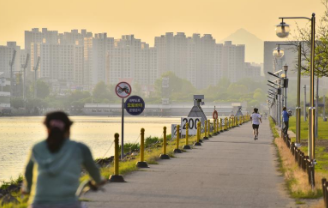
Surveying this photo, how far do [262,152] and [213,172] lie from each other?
10.5 m

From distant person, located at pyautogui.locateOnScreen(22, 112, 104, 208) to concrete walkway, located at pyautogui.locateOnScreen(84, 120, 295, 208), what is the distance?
6.18 meters

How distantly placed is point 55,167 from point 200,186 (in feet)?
33.3

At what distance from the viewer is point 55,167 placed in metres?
6.87

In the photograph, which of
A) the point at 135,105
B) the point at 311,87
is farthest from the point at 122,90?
the point at 311,87

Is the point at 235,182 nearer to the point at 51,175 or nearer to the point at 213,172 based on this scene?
the point at 213,172

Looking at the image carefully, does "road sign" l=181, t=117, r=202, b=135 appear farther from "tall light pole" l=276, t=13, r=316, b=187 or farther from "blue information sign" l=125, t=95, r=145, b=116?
"tall light pole" l=276, t=13, r=316, b=187

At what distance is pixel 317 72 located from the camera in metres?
36.3

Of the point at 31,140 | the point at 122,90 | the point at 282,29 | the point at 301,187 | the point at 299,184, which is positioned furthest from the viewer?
the point at 31,140

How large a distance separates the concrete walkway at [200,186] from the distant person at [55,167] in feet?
20.3

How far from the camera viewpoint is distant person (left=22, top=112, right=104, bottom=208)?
687 centimetres

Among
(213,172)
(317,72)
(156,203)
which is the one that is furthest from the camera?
(317,72)

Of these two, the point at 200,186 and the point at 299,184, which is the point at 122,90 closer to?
the point at 200,186

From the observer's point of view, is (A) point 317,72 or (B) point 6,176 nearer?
(B) point 6,176

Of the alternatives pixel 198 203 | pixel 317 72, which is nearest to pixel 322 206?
pixel 198 203
